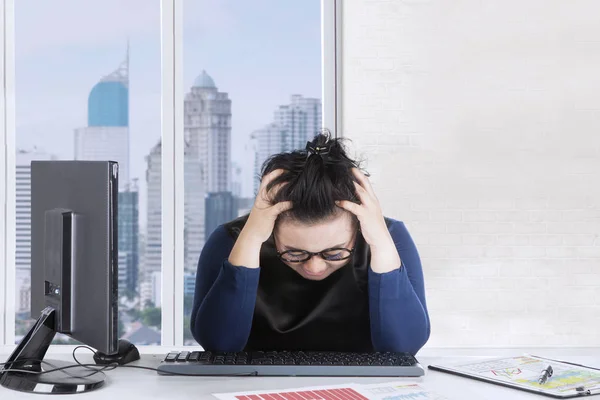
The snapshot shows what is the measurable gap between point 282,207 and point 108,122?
241 centimetres

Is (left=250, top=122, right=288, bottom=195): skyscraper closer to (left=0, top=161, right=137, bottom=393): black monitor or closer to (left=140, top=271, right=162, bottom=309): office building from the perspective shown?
(left=140, top=271, right=162, bottom=309): office building

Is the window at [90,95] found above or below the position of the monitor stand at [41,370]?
above

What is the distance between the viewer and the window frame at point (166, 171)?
3.72 metres

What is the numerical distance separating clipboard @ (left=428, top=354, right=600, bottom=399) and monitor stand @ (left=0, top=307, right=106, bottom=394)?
27.8 inches

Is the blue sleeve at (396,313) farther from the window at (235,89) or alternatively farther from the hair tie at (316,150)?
the window at (235,89)

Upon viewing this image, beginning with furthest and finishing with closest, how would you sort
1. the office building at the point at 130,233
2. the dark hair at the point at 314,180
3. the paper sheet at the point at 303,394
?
the office building at the point at 130,233
the dark hair at the point at 314,180
the paper sheet at the point at 303,394

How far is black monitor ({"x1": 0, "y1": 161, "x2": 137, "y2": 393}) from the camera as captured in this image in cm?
133

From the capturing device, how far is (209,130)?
12.5 ft

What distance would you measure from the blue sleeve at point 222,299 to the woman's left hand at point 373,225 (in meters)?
0.28

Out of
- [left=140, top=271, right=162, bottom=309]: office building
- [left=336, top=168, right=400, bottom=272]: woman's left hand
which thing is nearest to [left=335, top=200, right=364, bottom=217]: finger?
[left=336, top=168, right=400, bottom=272]: woman's left hand

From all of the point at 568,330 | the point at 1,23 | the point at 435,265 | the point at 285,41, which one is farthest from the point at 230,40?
the point at 568,330

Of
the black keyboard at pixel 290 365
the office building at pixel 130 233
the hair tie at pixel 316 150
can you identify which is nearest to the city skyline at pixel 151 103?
the office building at pixel 130 233

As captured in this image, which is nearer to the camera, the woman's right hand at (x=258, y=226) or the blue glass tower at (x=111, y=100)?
the woman's right hand at (x=258, y=226)

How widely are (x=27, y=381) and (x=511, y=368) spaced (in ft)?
3.11
